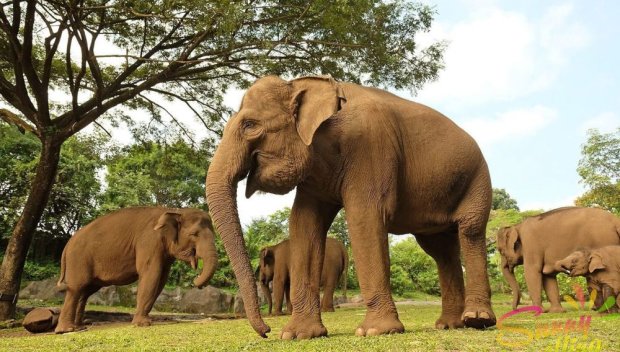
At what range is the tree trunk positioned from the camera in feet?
37.5

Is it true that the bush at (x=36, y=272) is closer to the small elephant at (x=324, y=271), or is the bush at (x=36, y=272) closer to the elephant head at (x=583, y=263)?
the small elephant at (x=324, y=271)

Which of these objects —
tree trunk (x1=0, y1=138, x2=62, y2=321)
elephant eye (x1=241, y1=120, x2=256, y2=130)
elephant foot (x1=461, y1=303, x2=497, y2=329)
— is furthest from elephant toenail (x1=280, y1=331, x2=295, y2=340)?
tree trunk (x1=0, y1=138, x2=62, y2=321)

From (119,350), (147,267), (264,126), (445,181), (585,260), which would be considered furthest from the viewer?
(147,267)

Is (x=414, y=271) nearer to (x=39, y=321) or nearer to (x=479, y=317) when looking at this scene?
(x=39, y=321)

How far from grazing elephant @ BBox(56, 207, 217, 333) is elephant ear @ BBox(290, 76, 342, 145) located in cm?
503

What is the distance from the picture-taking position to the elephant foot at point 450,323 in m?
4.92

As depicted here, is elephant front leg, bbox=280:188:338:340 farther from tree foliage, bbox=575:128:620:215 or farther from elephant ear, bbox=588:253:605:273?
tree foliage, bbox=575:128:620:215

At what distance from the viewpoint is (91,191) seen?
71.6 feet

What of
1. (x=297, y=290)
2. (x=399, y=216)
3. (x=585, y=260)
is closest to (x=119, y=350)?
(x=297, y=290)

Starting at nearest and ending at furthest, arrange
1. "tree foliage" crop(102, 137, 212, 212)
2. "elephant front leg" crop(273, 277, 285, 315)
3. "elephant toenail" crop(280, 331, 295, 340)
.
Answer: "elephant toenail" crop(280, 331, 295, 340) → "elephant front leg" crop(273, 277, 285, 315) → "tree foliage" crop(102, 137, 212, 212)

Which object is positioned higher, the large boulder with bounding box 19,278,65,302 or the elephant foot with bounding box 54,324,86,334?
the large boulder with bounding box 19,278,65,302

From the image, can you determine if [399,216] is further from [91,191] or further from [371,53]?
[91,191]

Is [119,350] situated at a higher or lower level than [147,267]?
lower

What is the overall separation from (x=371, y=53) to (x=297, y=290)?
318 inches
